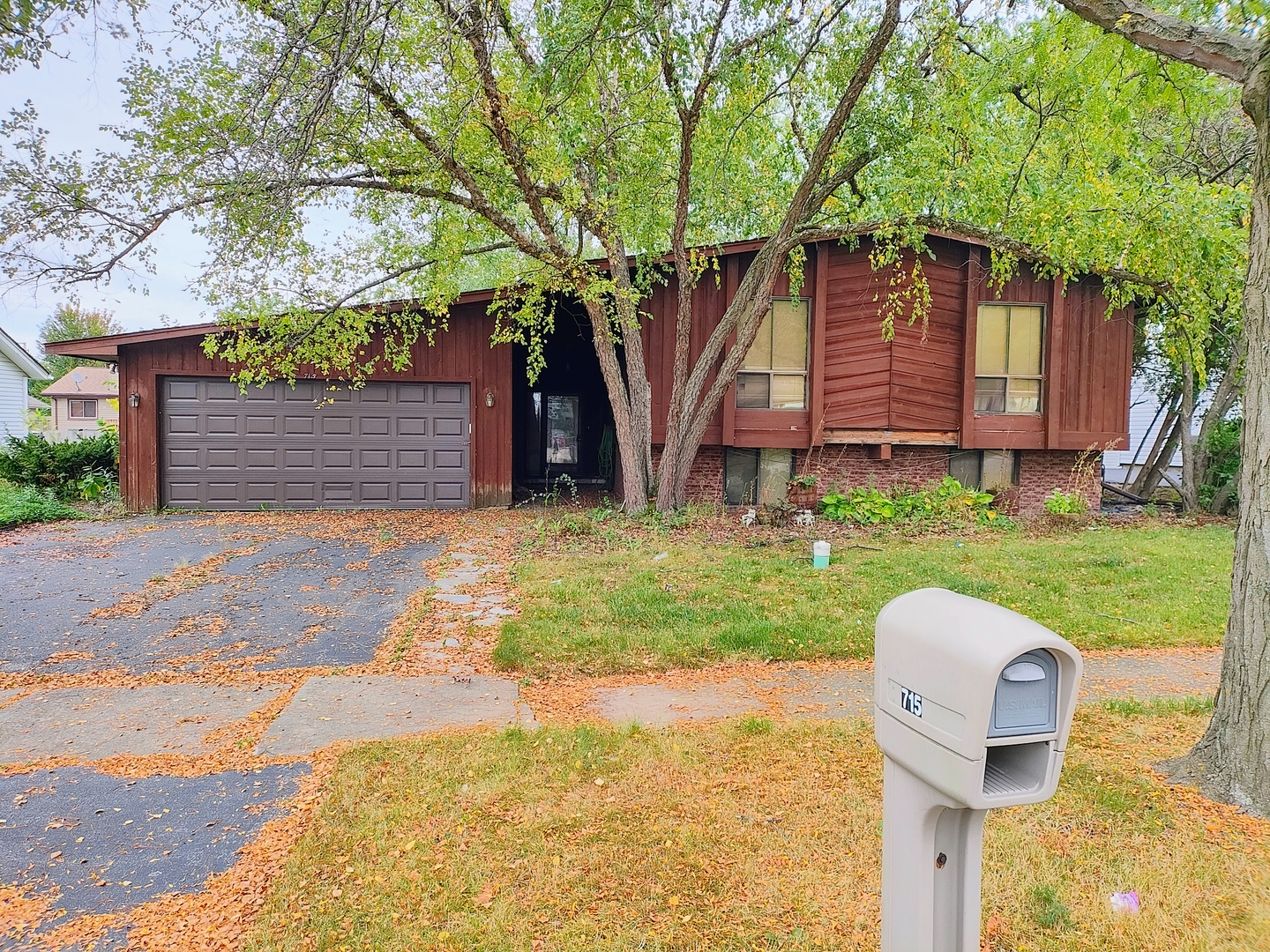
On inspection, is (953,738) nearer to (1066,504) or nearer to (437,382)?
(437,382)

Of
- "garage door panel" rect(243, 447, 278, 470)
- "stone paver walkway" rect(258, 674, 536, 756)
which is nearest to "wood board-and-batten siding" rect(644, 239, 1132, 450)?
"garage door panel" rect(243, 447, 278, 470)

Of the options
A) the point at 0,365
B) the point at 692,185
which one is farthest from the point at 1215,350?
the point at 0,365

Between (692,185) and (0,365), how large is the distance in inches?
844

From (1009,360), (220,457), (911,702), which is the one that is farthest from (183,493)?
(1009,360)

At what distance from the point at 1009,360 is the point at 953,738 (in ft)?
38.1

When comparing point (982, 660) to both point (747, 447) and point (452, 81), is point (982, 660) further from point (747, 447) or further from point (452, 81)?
point (747, 447)

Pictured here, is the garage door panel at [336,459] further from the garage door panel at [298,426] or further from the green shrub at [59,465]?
the green shrub at [59,465]

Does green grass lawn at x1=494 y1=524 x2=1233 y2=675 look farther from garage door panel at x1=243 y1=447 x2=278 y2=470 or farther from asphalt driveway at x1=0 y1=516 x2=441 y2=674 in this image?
garage door panel at x1=243 y1=447 x2=278 y2=470

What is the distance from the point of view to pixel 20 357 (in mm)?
20391

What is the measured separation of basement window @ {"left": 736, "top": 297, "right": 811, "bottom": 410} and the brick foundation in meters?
0.89

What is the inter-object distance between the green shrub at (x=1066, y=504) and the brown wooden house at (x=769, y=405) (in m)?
0.43

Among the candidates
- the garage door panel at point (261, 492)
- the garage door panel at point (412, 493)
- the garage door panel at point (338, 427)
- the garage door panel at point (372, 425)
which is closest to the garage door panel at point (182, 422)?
the garage door panel at point (261, 492)

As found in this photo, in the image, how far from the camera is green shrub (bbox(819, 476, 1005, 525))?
34.5ft

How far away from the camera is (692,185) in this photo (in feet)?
31.8
